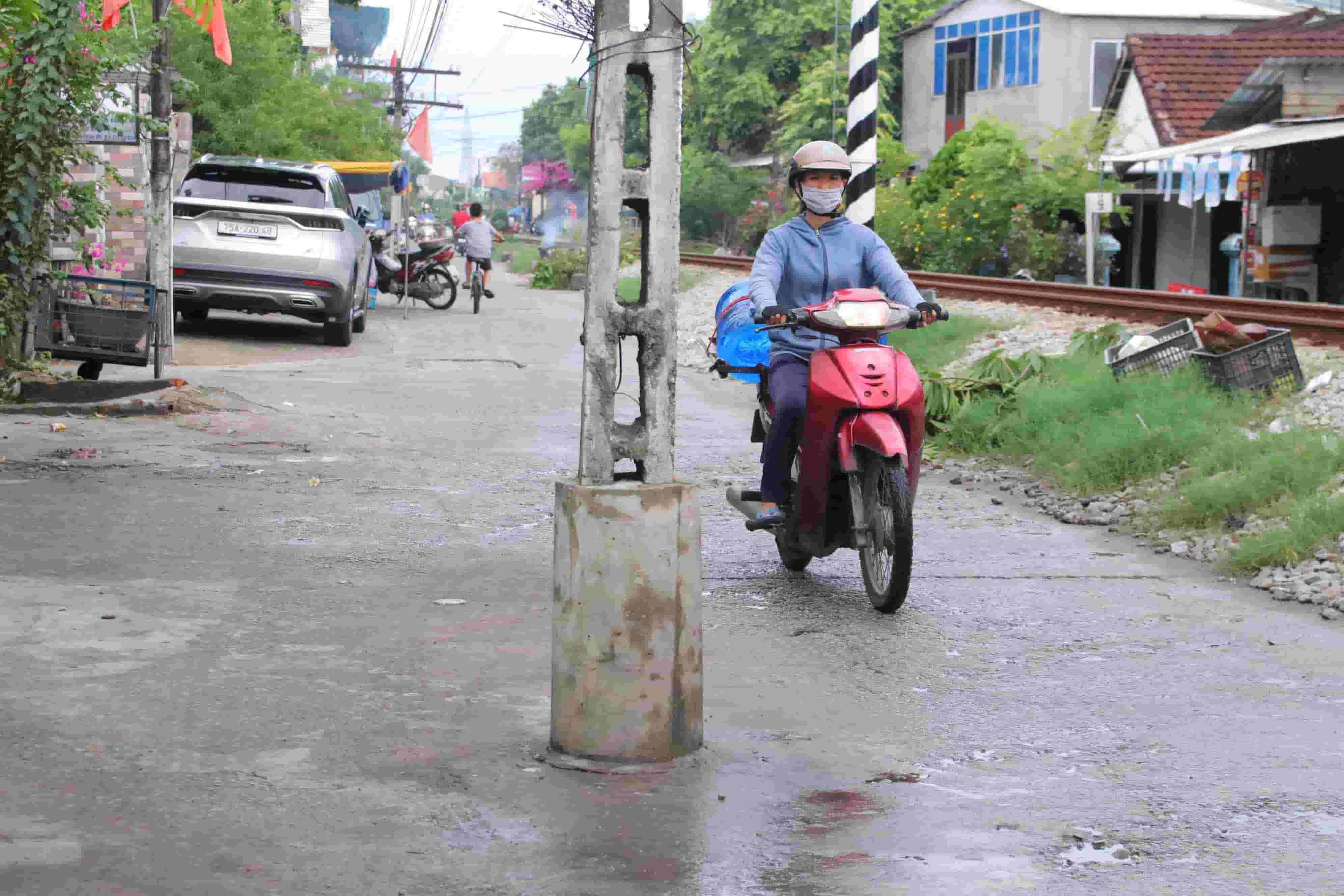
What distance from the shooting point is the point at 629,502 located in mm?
4465

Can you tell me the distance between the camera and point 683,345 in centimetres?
2219

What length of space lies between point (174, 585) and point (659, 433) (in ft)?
9.33

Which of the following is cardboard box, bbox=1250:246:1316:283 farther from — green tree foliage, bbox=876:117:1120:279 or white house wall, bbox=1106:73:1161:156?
white house wall, bbox=1106:73:1161:156

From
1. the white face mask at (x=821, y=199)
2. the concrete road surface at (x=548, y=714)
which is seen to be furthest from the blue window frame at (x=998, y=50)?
the white face mask at (x=821, y=199)

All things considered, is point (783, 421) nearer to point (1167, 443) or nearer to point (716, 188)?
point (1167, 443)

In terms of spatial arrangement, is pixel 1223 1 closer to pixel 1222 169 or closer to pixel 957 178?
pixel 957 178

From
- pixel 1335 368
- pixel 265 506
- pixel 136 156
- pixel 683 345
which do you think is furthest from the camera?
pixel 683 345

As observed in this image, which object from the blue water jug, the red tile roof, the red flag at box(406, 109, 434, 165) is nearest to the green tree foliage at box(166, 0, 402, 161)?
the red tile roof

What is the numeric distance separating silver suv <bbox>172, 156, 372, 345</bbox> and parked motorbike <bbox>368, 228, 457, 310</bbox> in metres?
8.17

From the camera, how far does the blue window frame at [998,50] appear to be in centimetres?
4331

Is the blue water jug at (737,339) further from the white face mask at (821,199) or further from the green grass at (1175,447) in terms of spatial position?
the green grass at (1175,447)

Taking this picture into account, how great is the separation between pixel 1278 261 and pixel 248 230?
53.6 ft

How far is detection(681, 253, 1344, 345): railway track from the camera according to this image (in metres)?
14.8

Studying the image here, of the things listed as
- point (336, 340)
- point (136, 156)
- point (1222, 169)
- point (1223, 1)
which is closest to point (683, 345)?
point (336, 340)
